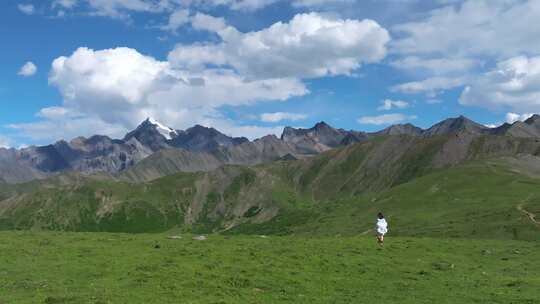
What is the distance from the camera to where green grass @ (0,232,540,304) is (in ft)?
112

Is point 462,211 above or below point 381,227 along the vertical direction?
above

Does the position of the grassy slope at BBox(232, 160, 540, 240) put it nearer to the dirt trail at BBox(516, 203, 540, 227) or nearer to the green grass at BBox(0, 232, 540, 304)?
the dirt trail at BBox(516, 203, 540, 227)

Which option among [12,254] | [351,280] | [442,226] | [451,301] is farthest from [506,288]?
[442,226]

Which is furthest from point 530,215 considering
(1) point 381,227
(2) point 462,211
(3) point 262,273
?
(3) point 262,273

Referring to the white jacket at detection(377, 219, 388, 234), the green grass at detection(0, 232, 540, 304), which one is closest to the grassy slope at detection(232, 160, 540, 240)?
the green grass at detection(0, 232, 540, 304)

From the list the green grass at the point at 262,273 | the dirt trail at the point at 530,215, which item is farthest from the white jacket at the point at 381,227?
the dirt trail at the point at 530,215

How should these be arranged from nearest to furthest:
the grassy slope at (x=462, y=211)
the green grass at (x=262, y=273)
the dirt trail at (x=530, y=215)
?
the green grass at (x=262, y=273)
the dirt trail at (x=530, y=215)
the grassy slope at (x=462, y=211)

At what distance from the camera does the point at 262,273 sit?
133 ft

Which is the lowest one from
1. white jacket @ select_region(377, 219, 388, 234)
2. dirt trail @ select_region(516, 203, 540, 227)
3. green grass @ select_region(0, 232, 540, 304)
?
green grass @ select_region(0, 232, 540, 304)

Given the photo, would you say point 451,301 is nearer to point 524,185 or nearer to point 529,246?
point 529,246

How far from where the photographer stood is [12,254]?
49781mm

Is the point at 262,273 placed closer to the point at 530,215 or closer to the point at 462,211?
the point at 530,215

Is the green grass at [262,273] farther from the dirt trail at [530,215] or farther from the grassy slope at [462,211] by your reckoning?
the dirt trail at [530,215]

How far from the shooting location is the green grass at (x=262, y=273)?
1339 inches
